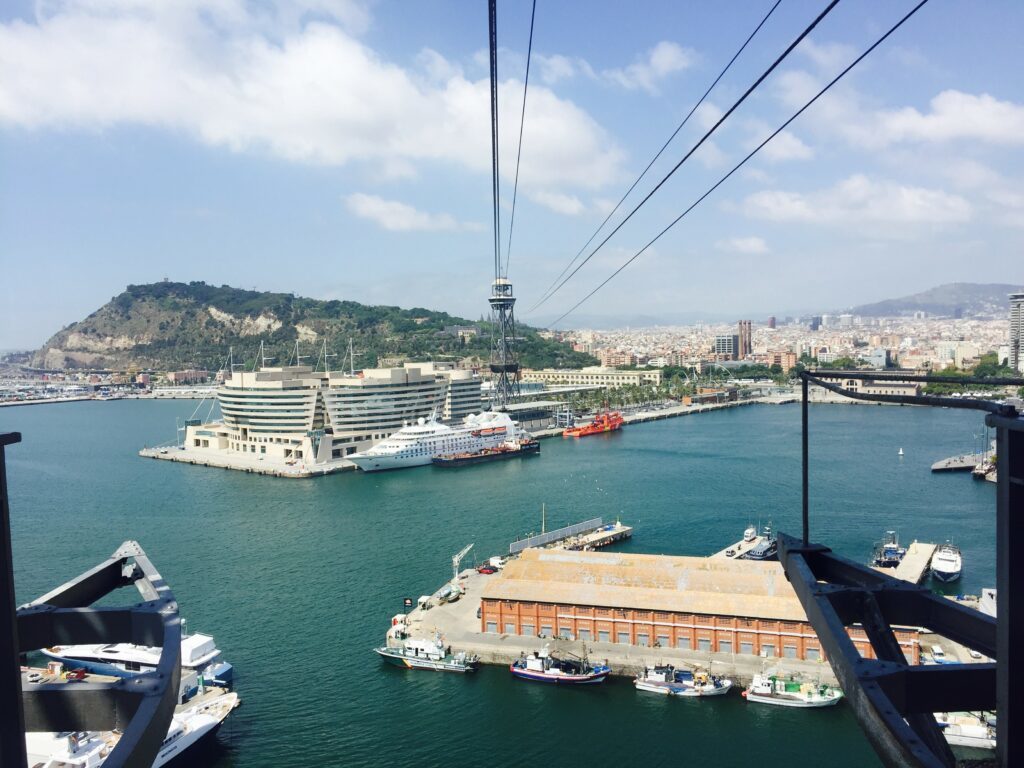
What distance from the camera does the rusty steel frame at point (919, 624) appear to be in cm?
67

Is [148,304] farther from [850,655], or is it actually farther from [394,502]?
[850,655]

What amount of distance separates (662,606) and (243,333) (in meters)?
35.8

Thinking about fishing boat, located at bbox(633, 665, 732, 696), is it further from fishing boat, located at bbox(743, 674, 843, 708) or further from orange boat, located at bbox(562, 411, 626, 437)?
orange boat, located at bbox(562, 411, 626, 437)

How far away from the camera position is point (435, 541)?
6.77 m

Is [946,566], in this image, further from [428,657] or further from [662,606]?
[428,657]

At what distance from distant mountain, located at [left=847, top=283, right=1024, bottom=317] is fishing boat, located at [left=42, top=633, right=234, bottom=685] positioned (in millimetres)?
75610

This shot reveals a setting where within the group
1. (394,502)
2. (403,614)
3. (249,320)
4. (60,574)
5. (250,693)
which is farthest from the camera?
(249,320)

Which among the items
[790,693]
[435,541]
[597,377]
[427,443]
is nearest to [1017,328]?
[597,377]

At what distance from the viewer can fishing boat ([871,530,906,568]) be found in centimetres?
586

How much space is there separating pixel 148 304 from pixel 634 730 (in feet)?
132

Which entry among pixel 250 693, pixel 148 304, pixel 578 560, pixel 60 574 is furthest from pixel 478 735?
pixel 148 304

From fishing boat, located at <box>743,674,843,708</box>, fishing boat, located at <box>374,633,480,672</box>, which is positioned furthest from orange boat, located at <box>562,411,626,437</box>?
fishing boat, located at <box>743,674,843,708</box>

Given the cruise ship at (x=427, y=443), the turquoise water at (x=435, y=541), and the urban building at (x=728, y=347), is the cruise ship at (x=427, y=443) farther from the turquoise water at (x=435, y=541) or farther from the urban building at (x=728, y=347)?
the urban building at (x=728, y=347)

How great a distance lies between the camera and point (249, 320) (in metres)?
37.6
